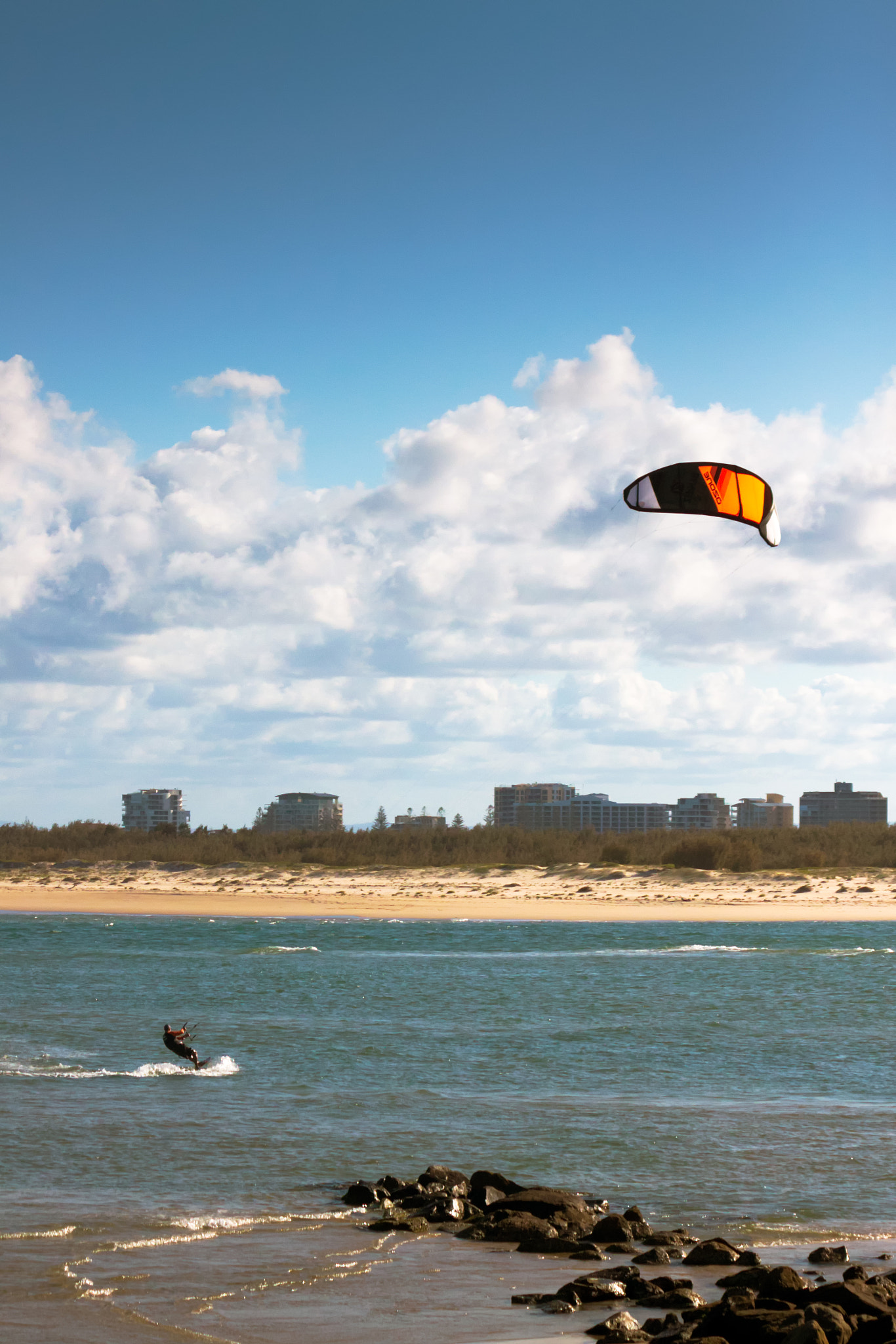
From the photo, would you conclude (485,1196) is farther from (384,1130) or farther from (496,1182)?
(384,1130)

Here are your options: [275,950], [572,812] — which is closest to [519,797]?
[572,812]

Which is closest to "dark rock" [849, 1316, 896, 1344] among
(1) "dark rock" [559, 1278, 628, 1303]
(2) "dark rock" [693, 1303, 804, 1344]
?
(2) "dark rock" [693, 1303, 804, 1344]

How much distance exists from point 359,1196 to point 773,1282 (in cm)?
409

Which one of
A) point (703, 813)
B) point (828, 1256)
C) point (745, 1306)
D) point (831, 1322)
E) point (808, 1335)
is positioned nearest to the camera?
point (808, 1335)

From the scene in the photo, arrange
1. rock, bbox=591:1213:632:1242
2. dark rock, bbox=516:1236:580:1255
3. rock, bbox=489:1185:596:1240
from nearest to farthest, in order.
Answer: dark rock, bbox=516:1236:580:1255 < rock, bbox=591:1213:632:1242 < rock, bbox=489:1185:596:1240

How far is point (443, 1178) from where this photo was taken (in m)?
11.3

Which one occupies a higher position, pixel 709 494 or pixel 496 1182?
pixel 709 494

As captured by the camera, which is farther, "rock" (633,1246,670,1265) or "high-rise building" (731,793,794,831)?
"high-rise building" (731,793,794,831)

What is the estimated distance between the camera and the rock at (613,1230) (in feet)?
32.0

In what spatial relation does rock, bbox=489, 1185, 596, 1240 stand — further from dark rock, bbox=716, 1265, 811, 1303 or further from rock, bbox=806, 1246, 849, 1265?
dark rock, bbox=716, 1265, 811, 1303

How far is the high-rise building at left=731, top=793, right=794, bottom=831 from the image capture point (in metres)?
162

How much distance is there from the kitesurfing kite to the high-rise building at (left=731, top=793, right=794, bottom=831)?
493ft

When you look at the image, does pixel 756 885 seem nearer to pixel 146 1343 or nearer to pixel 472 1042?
pixel 472 1042

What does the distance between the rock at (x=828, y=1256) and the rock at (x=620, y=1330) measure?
7.68 ft
